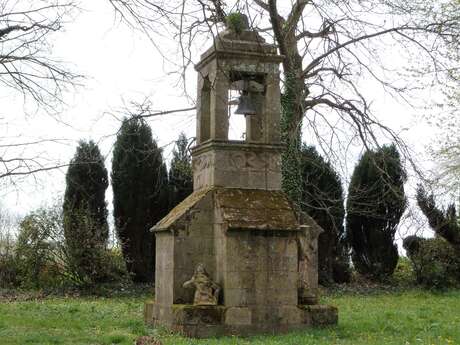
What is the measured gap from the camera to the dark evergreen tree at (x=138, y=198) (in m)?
24.4

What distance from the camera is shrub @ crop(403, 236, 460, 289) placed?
78.3 ft

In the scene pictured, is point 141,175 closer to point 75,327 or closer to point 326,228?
point 326,228

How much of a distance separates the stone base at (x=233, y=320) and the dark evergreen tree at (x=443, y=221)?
1358 centimetres

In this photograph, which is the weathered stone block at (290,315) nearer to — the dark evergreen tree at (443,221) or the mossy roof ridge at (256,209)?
the mossy roof ridge at (256,209)

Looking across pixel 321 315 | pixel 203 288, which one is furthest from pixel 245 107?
pixel 321 315

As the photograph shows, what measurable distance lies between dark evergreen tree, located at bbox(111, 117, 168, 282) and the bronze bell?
11.6 m

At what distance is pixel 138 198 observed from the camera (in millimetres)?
24859

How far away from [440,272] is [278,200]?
13.3 m

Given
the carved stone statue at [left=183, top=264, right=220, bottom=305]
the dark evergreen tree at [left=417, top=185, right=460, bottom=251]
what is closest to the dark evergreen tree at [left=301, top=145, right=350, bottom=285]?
the dark evergreen tree at [left=417, top=185, right=460, bottom=251]

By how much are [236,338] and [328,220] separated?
50.7 feet

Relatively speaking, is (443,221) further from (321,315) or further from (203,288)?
(203,288)

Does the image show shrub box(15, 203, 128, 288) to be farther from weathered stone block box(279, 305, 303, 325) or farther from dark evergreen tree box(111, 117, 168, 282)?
weathered stone block box(279, 305, 303, 325)

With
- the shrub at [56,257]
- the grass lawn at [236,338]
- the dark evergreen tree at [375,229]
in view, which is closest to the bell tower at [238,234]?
the grass lawn at [236,338]

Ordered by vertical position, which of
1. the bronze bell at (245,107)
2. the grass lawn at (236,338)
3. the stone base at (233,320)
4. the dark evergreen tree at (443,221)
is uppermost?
the bronze bell at (245,107)
